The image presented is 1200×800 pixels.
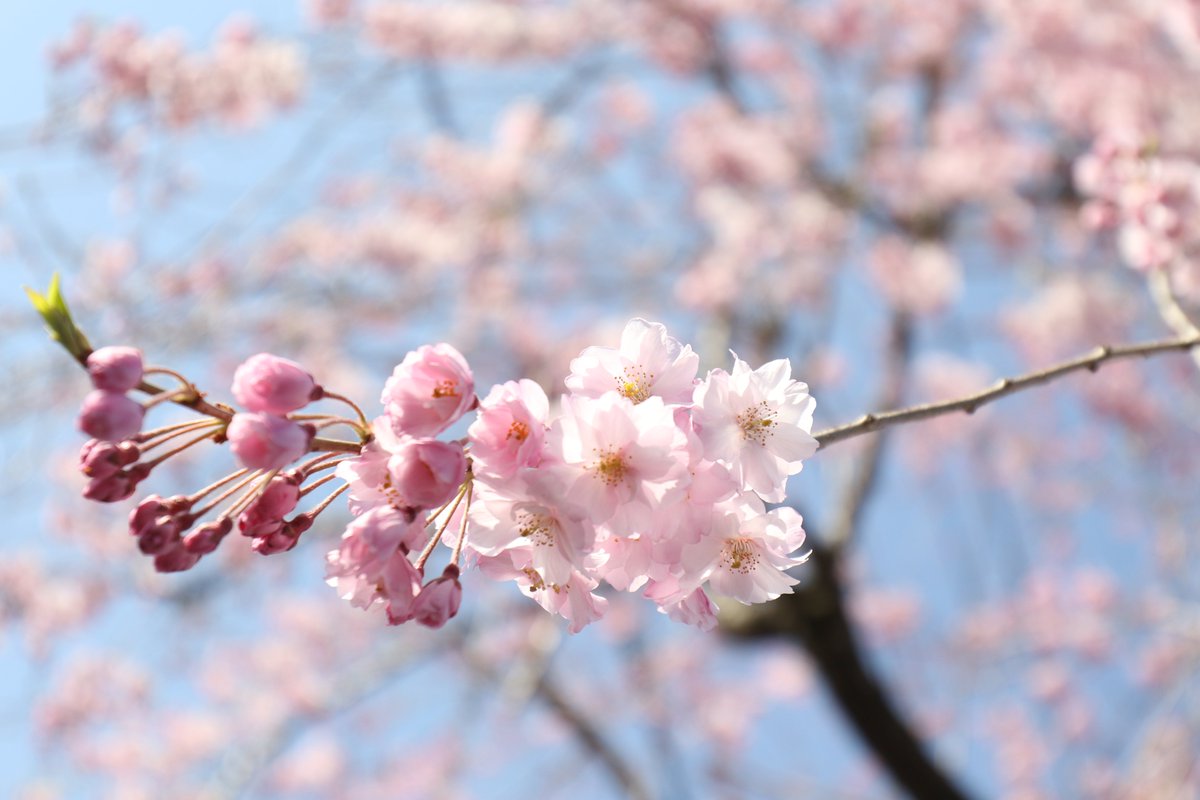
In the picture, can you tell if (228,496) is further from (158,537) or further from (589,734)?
(589,734)

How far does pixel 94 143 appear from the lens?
4992 mm

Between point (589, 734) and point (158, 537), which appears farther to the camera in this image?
point (589, 734)

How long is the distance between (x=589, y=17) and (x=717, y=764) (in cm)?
608

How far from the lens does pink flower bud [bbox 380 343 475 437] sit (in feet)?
3.53

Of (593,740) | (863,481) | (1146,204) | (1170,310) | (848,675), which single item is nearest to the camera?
(1170,310)

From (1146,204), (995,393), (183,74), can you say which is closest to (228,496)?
(995,393)

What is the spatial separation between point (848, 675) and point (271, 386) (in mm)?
4637

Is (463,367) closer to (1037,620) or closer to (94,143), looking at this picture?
(94,143)

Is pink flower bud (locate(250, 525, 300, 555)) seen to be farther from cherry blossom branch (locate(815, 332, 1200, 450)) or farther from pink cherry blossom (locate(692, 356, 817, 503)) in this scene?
cherry blossom branch (locate(815, 332, 1200, 450))

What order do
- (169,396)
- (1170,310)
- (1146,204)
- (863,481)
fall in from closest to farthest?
(169,396) < (1170,310) < (1146,204) < (863,481)

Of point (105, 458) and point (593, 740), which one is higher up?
point (105, 458)

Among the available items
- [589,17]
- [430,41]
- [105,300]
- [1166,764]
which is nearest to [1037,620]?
[1166,764]

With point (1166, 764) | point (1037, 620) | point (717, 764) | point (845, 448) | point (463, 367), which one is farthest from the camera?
point (1037, 620)

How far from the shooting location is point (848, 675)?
5129mm
